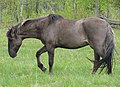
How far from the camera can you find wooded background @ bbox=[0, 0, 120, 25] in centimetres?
4147

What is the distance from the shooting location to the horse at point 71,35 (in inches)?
343

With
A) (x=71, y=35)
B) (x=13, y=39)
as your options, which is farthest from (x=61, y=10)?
(x=71, y=35)

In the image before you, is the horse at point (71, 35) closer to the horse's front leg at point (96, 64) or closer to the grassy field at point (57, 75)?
the horse's front leg at point (96, 64)

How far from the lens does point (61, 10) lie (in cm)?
5312

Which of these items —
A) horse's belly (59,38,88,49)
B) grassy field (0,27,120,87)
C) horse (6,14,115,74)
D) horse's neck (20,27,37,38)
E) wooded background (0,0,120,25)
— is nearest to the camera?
grassy field (0,27,120,87)

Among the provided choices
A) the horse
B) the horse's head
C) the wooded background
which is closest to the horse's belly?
the horse

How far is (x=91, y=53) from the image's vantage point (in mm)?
14172

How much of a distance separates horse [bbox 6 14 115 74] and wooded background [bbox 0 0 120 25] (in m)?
25.7

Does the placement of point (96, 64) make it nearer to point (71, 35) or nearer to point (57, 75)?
point (71, 35)

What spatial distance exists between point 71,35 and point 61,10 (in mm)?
44441

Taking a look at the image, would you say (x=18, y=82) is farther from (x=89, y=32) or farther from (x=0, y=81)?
(x=89, y=32)

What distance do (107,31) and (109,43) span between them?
12.6 inches

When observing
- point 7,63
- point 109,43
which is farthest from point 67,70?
point 7,63

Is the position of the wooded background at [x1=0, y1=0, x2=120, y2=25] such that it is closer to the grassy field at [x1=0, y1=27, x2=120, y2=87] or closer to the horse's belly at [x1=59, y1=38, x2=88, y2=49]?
the grassy field at [x1=0, y1=27, x2=120, y2=87]
